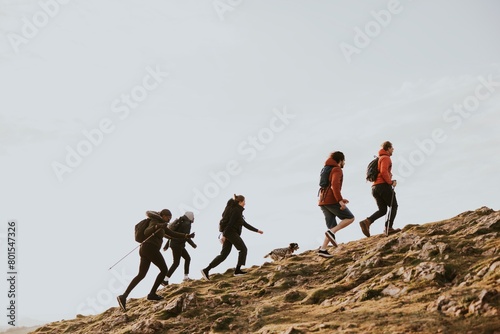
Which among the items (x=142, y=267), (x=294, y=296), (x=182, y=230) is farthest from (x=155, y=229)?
(x=294, y=296)

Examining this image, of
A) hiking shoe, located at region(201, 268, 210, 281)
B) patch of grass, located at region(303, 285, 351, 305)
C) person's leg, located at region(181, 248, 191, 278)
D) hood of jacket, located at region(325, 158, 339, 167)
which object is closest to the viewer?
patch of grass, located at region(303, 285, 351, 305)

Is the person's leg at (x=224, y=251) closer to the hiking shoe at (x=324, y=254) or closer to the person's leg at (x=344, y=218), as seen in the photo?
the hiking shoe at (x=324, y=254)

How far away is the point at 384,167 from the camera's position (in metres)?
16.4

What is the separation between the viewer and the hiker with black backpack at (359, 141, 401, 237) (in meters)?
16.3

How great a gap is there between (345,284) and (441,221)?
6.53 meters

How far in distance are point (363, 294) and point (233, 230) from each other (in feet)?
21.5

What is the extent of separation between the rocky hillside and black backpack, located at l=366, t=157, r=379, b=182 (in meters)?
2.22

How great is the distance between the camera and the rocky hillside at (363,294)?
28.5ft

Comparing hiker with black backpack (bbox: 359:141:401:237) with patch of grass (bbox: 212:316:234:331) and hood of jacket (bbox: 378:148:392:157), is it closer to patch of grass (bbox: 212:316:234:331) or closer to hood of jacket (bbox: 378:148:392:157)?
hood of jacket (bbox: 378:148:392:157)

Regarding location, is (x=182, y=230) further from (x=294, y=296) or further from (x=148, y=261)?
(x=294, y=296)

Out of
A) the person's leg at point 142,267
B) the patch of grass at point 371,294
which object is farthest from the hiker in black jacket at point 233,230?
the patch of grass at point 371,294

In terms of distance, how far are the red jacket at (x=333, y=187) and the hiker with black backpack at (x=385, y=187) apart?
1.98 m

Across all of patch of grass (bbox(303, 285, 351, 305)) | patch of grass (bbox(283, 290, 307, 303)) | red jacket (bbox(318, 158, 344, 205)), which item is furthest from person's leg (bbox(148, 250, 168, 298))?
red jacket (bbox(318, 158, 344, 205))

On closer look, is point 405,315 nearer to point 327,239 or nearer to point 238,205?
point 327,239
